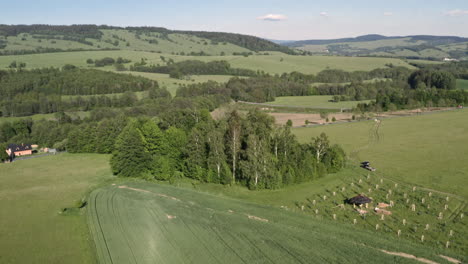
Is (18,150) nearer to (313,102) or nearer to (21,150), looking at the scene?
(21,150)

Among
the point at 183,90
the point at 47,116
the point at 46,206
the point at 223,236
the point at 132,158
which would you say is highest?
the point at 183,90

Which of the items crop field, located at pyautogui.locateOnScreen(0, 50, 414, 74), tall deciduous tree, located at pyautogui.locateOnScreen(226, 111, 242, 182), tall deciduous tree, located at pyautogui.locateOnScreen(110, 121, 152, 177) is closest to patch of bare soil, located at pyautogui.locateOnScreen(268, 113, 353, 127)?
tall deciduous tree, located at pyautogui.locateOnScreen(226, 111, 242, 182)

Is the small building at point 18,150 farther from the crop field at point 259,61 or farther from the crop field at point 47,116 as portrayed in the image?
the crop field at point 259,61

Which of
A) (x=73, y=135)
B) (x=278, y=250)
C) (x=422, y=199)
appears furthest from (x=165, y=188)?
(x=73, y=135)

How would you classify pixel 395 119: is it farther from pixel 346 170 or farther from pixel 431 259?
pixel 431 259

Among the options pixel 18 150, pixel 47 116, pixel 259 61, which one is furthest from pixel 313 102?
pixel 18 150

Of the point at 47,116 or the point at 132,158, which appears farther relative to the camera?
the point at 47,116
